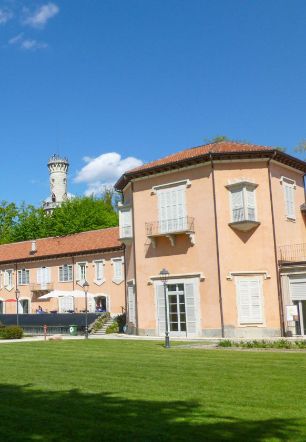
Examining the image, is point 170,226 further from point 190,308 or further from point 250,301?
point 250,301

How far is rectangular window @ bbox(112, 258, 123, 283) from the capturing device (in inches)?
1545

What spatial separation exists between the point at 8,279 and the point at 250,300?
2761 cm

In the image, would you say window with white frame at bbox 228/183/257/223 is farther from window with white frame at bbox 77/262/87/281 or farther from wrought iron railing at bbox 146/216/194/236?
window with white frame at bbox 77/262/87/281

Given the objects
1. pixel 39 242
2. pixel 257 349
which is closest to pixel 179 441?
pixel 257 349

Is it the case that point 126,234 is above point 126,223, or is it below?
below

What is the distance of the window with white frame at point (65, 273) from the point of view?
42.7m

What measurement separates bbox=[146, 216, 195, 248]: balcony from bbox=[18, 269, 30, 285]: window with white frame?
781 inches

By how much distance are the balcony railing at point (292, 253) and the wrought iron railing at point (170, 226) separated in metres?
4.73

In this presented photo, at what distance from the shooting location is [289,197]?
29.4 meters

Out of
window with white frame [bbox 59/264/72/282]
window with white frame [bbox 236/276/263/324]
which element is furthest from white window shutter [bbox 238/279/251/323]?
window with white frame [bbox 59/264/72/282]

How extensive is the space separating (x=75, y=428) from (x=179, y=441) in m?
1.61

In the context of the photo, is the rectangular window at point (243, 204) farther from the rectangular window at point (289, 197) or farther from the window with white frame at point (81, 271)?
the window with white frame at point (81, 271)

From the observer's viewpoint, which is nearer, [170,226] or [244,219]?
[244,219]

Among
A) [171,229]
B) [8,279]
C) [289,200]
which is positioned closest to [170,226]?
[171,229]
